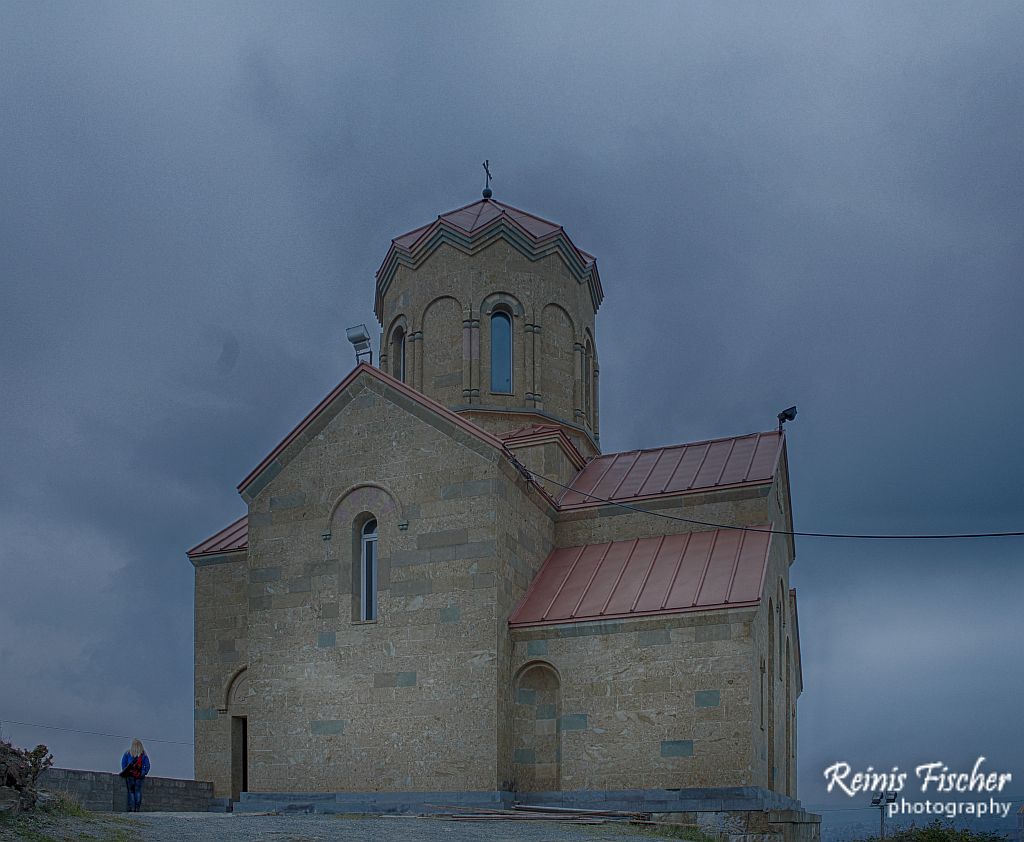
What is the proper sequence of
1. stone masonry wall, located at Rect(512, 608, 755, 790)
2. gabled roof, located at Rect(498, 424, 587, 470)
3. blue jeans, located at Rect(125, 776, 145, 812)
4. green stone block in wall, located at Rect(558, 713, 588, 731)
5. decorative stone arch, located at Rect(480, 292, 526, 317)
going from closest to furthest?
stone masonry wall, located at Rect(512, 608, 755, 790) < green stone block in wall, located at Rect(558, 713, 588, 731) < blue jeans, located at Rect(125, 776, 145, 812) < gabled roof, located at Rect(498, 424, 587, 470) < decorative stone arch, located at Rect(480, 292, 526, 317)

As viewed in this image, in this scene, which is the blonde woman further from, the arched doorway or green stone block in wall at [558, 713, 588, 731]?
green stone block in wall at [558, 713, 588, 731]

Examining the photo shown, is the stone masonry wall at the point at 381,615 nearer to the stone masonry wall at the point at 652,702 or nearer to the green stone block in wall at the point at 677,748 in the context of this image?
the stone masonry wall at the point at 652,702

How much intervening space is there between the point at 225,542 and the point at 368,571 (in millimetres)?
4941

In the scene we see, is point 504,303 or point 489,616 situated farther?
point 504,303

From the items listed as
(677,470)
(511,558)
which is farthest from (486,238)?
(511,558)

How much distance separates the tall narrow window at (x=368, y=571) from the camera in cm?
1995

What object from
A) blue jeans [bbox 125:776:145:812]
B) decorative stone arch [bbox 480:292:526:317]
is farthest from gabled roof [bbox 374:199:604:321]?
blue jeans [bbox 125:776:145:812]

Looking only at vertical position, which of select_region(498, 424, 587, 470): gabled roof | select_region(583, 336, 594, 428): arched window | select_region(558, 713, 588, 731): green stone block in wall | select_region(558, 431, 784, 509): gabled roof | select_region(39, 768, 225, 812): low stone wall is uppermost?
select_region(583, 336, 594, 428): arched window

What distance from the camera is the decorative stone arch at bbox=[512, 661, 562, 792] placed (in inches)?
734

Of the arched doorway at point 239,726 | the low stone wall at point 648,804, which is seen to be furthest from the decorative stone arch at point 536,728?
the arched doorway at point 239,726

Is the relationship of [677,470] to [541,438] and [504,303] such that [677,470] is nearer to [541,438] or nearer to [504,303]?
[541,438]

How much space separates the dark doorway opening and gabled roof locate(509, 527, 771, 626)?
6.71m

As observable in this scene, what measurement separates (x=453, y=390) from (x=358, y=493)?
15.1 feet

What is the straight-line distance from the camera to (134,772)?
18.8 m
